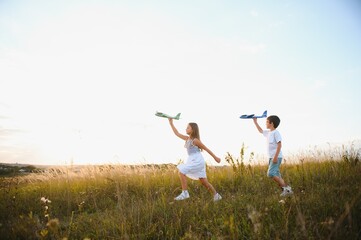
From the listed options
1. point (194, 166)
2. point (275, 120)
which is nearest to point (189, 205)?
point (194, 166)

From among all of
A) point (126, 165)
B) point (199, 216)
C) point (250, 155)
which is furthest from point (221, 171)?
point (199, 216)

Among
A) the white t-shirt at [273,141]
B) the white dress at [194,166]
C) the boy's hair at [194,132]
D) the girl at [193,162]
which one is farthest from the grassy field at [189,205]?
the boy's hair at [194,132]

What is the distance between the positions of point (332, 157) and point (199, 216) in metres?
6.10

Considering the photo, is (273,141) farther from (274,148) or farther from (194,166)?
(194,166)

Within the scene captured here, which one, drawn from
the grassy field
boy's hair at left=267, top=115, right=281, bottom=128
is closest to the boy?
boy's hair at left=267, top=115, right=281, bottom=128

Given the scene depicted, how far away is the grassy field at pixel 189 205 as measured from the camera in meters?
2.73

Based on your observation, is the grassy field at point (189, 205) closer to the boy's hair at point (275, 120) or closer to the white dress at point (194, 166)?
the white dress at point (194, 166)

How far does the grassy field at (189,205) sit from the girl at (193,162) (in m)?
0.32

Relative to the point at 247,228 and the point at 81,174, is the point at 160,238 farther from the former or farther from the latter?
the point at 81,174

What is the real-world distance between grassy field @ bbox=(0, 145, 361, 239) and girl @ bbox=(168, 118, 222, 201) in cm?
32

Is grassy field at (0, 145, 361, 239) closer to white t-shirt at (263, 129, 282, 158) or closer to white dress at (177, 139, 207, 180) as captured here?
white dress at (177, 139, 207, 180)

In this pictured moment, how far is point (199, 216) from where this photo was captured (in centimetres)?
341

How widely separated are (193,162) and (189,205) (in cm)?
127

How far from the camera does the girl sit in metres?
5.07
